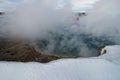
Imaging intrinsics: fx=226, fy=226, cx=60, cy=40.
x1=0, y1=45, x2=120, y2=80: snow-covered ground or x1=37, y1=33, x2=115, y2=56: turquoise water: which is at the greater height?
x1=0, y1=45, x2=120, y2=80: snow-covered ground

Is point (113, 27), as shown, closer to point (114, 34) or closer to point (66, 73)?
point (114, 34)

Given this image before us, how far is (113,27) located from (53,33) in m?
7.08

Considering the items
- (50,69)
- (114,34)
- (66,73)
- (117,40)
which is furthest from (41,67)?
(114,34)

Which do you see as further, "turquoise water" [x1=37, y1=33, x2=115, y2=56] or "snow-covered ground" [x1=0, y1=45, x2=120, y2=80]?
"turquoise water" [x1=37, y1=33, x2=115, y2=56]

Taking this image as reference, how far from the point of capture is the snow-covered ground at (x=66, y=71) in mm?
8141

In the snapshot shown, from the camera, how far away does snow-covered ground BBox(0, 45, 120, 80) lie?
814 cm

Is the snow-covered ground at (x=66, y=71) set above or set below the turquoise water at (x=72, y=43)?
above

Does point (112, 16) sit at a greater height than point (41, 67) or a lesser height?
lesser

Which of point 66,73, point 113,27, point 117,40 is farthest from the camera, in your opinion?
point 113,27

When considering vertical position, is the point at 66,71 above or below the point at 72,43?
above

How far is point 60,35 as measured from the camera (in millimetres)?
24141

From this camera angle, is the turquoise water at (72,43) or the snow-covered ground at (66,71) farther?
the turquoise water at (72,43)

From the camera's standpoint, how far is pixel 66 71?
8.55m

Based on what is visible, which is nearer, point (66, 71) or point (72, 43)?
point (66, 71)
